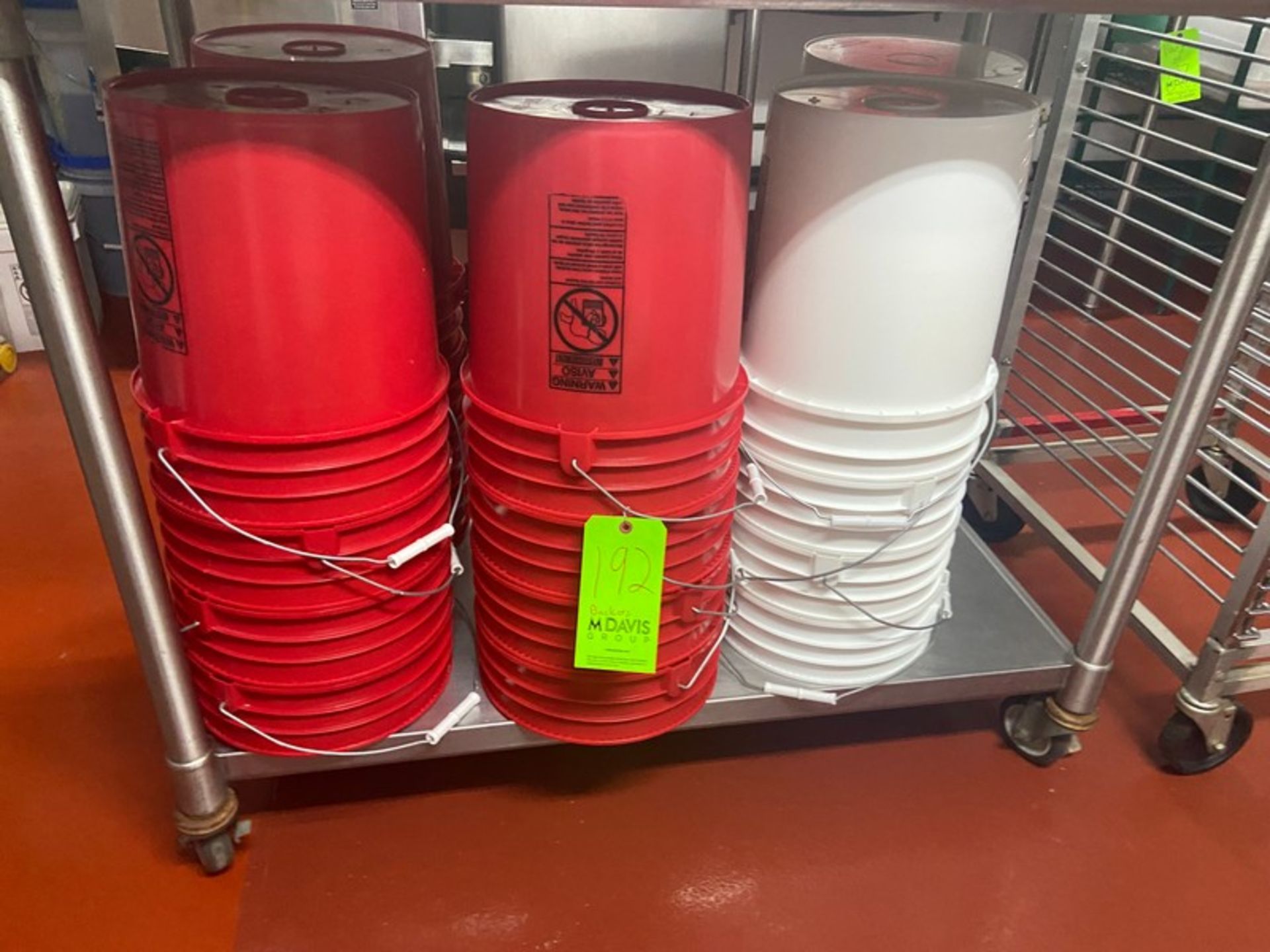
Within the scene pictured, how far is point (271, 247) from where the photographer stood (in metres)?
0.83

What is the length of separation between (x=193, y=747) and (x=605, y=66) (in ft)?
4.17

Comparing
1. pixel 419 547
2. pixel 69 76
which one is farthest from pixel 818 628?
pixel 69 76

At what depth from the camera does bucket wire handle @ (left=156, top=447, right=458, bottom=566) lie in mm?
923

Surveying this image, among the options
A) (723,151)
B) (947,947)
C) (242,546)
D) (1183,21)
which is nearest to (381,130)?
(723,151)

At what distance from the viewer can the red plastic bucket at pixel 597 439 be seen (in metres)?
0.93

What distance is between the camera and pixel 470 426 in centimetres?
101

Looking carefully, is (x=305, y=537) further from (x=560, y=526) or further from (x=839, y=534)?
(x=839, y=534)

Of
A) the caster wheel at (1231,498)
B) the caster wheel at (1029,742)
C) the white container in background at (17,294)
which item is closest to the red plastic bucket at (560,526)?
the caster wheel at (1029,742)

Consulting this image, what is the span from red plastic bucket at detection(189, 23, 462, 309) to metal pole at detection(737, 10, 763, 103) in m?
0.38

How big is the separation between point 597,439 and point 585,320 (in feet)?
0.37

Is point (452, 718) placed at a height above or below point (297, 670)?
below

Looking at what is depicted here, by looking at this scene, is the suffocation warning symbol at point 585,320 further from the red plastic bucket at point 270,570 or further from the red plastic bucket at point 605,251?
the red plastic bucket at point 270,570

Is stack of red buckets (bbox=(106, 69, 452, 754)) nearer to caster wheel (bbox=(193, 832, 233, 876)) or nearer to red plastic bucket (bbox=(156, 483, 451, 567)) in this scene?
red plastic bucket (bbox=(156, 483, 451, 567))

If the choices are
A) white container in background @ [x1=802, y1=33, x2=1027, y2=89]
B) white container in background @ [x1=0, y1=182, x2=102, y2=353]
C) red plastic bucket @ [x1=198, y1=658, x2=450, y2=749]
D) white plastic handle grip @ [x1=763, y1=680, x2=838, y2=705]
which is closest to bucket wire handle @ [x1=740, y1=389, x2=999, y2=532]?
white plastic handle grip @ [x1=763, y1=680, x2=838, y2=705]
